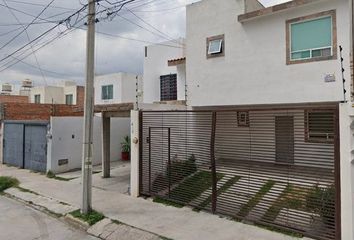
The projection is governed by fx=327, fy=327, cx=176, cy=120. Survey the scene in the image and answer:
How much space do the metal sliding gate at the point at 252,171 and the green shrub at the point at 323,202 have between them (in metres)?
0.02

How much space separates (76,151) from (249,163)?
1080 cm

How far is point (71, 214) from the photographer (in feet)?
29.5

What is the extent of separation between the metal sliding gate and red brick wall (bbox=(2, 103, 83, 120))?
37.2ft

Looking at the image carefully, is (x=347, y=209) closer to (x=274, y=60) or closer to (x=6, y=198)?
(x=274, y=60)

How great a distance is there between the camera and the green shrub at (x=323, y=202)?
22.3 feet

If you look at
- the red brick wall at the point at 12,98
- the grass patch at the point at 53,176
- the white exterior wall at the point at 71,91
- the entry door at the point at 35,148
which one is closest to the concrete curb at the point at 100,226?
the grass patch at the point at 53,176

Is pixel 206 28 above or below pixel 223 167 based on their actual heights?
above

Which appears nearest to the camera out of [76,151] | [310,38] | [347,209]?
[347,209]

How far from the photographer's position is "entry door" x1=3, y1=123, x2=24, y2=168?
57.9 ft

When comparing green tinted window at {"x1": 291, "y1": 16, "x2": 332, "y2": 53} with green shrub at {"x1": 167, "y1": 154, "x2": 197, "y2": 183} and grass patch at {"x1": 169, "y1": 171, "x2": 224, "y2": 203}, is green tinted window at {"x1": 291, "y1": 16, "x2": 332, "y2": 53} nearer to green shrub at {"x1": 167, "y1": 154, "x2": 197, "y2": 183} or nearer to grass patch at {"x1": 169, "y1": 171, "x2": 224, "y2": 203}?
green shrub at {"x1": 167, "y1": 154, "x2": 197, "y2": 183}

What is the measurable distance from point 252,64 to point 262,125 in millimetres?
3681

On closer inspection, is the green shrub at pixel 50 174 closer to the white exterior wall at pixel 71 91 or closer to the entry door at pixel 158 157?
the entry door at pixel 158 157

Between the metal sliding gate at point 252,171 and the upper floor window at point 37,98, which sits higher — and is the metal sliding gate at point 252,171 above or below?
below

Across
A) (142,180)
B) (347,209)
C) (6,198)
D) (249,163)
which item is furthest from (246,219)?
(6,198)
